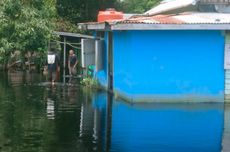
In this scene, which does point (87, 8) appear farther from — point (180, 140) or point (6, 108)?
point (180, 140)

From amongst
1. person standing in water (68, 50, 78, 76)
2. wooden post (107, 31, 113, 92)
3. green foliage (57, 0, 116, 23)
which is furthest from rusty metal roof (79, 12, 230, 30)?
green foliage (57, 0, 116, 23)

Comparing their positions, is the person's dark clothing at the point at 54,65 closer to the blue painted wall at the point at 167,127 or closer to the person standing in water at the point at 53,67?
the person standing in water at the point at 53,67

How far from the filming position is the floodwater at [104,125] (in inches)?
443

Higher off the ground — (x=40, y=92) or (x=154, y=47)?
(x=154, y=47)

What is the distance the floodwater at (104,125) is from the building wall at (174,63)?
753 mm

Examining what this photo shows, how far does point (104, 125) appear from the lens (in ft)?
45.2

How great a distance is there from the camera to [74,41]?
112 ft

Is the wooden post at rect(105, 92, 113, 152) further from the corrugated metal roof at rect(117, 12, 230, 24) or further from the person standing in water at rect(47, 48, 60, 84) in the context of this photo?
the person standing in water at rect(47, 48, 60, 84)

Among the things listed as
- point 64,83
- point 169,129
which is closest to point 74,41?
point 64,83

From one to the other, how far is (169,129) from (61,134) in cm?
250

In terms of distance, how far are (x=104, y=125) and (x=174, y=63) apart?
528 centimetres

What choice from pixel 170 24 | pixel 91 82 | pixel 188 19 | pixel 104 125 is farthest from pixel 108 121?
pixel 91 82

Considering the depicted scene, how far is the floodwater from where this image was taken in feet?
36.9

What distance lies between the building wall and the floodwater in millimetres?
753
